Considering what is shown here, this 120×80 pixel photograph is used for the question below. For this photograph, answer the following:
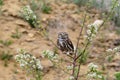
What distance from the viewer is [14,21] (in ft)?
23.9

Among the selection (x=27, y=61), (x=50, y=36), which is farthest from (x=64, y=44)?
(x=50, y=36)

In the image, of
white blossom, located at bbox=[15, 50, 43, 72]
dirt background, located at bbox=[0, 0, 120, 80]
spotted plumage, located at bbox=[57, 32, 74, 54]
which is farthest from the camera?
dirt background, located at bbox=[0, 0, 120, 80]

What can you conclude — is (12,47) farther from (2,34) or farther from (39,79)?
(39,79)

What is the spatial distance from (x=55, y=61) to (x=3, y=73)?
69.8 inches

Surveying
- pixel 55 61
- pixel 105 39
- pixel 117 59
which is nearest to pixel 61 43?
pixel 55 61

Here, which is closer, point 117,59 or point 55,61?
point 55,61

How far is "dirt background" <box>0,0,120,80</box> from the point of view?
6.12 metres

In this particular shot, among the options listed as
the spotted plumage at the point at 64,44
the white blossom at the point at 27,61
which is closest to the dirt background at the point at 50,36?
the spotted plumage at the point at 64,44

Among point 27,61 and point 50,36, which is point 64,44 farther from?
point 50,36

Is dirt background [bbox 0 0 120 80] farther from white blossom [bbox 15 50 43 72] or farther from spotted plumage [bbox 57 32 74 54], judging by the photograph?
white blossom [bbox 15 50 43 72]

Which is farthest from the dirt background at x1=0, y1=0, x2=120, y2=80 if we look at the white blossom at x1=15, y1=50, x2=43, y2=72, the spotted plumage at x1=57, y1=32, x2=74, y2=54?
the white blossom at x1=15, y1=50, x2=43, y2=72

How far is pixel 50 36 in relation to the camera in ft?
23.3

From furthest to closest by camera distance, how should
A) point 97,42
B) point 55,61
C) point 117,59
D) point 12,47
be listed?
point 97,42 < point 117,59 < point 12,47 < point 55,61

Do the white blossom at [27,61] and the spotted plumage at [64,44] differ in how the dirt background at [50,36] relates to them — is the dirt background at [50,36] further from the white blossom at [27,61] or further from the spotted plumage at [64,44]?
the white blossom at [27,61]
